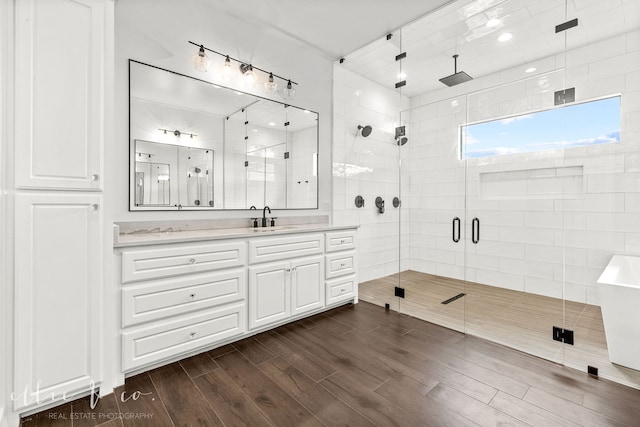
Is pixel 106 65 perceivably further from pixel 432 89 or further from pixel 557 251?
pixel 557 251

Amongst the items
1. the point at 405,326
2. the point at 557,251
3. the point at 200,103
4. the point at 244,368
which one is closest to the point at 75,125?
the point at 200,103

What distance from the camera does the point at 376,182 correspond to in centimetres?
396

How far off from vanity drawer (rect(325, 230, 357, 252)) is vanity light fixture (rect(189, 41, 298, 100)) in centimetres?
162

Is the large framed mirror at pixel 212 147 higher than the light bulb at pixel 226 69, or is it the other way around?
the light bulb at pixel 226 69

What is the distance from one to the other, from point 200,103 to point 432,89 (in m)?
2.56

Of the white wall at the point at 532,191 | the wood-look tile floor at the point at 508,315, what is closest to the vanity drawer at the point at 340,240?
the wood-look tile floor at the point at 508,315

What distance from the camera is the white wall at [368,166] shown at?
3.70m

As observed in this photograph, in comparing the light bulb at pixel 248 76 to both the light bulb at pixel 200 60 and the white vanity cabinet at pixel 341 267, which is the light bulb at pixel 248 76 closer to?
the light bulb at pixel 200 60

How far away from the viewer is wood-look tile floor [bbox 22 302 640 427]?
148 centimetres

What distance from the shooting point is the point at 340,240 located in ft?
9.98

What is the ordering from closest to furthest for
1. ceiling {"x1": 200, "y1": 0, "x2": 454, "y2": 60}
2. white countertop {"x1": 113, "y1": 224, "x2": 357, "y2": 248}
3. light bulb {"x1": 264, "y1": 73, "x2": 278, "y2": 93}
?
white countertop {"x1": 113, "y1": 224, "x2": 357, "y2": 248}, ceiling {"x1": 200, "y1": 0, "x2": 454, "y2": 60}, light bulb {"x1": 264, "y1": 73, "x2": 278, "y2": 93}

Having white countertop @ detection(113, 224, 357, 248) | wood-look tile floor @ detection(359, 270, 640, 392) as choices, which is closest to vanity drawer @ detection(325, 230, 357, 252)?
white countertop @ detection(113, 224, 357, 248)

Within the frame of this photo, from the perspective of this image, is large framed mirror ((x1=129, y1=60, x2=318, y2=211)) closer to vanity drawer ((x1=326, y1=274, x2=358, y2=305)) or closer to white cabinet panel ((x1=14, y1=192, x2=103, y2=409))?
white cabinet panel ((x1=14, y1=192, x2=103, y2=409))

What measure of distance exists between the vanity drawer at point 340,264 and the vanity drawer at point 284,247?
0.20m
